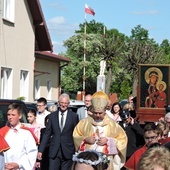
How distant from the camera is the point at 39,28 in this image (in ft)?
86.9

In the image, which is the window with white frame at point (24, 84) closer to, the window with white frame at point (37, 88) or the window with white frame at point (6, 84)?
the window with white frame at point (6, 84)

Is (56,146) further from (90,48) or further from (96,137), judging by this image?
(90,48)

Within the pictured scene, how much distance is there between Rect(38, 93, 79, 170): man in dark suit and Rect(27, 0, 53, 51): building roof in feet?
47.7

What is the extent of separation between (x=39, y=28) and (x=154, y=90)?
40.7 ft

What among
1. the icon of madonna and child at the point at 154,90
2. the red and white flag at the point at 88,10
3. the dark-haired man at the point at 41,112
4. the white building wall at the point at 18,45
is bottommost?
the dark-haired man at the point at 41,112

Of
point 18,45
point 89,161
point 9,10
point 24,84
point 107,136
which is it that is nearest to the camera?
point 89,161

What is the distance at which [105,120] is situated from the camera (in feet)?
28.4

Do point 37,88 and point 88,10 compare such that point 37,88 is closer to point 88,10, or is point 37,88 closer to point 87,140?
point 88,10

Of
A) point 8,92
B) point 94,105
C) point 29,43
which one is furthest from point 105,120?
point 29,43

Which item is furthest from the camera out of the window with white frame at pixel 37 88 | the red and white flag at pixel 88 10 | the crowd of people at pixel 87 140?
the red and white flag at pixel 88 10

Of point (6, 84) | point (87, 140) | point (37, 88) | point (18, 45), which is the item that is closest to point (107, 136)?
point (87, 140)

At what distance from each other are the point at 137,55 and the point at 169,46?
70.7 meters

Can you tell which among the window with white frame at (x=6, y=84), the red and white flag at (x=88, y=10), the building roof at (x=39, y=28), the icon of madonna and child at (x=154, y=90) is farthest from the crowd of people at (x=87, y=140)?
the red and white flag at (x=88, y=10)

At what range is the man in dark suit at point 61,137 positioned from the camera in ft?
35.8
